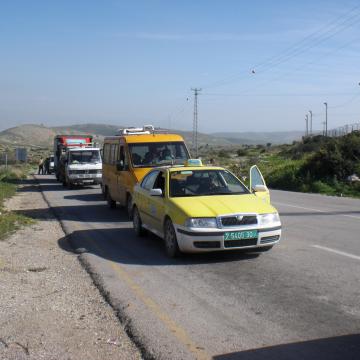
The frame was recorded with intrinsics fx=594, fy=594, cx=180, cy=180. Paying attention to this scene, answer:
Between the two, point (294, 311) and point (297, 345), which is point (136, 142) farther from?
point (297, 345)

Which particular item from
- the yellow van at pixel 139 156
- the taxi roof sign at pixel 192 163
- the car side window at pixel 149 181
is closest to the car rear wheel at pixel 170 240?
the car side window at pixel 149 181

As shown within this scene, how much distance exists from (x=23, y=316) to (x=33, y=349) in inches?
43.6

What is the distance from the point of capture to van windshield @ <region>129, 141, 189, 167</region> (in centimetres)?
1567

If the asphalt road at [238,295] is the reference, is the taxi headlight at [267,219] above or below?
above

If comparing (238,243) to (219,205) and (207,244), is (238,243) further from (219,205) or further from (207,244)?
(219,205)

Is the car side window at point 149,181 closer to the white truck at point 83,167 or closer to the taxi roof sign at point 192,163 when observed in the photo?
the taxi roof sign at point 192,163

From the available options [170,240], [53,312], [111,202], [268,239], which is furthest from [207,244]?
[111,202]

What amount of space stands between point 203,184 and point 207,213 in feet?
5.12

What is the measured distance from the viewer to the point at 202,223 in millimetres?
8961

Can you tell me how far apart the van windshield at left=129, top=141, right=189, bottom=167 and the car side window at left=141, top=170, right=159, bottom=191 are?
3449 millimetres

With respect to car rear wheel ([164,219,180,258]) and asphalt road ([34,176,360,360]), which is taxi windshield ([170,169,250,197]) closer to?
car rear wheel ([164,219,180,258])

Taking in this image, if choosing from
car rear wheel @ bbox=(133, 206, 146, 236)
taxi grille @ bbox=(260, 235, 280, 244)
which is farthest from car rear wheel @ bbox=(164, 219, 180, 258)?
car rear wheel @ bbox=(133, 206, 146, 236)

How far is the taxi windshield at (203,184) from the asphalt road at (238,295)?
1.13 metres

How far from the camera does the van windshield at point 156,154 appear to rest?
15672 millimetres
